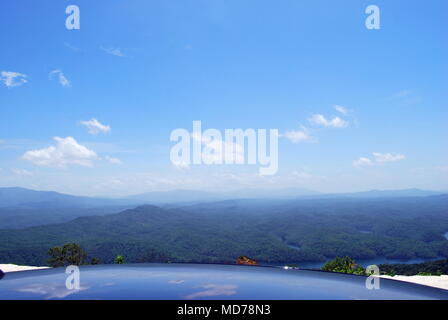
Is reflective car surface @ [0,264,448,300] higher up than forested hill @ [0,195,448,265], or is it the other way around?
reflective car surface @ [0,264,448,300]

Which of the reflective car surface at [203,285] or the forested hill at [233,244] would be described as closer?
the reflective car surface at [203,285]

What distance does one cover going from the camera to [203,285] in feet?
10.7

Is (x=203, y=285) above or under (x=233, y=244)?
above

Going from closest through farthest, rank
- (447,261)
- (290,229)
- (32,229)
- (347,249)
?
1. (447,261)
2. (347,249)
3. (32,229)
4. (290,229)

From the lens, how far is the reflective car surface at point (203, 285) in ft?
9.57

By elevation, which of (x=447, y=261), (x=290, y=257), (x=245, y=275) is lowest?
(x=290, y=257)

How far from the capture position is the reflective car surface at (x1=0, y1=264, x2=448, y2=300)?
2.92 metres

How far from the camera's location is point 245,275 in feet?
13.0

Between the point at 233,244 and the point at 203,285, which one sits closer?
the point at 203,285

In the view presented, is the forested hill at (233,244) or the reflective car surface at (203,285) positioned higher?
the reflective car surface at (203,285)

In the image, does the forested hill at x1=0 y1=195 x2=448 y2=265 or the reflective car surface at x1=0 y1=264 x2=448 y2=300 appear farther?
the forested hill at x1=0 y1=195 x2=448 y2=265

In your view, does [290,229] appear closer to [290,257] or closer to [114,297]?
[290,257]

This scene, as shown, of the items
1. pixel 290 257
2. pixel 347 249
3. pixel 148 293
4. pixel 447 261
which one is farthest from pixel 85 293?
pixel 347 249
